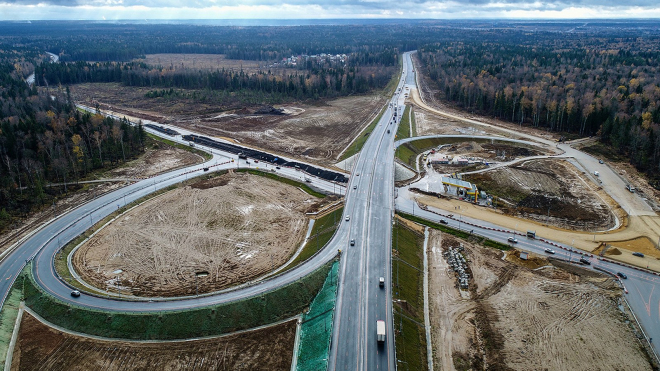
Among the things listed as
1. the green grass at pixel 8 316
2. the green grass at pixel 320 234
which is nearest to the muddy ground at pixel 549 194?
the green grass at pixel 320 234

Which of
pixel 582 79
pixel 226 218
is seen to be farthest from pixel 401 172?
pixel 582 79

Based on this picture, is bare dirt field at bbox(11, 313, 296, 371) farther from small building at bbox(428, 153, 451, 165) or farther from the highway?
small building at bbox(428, 153, 451, 165)

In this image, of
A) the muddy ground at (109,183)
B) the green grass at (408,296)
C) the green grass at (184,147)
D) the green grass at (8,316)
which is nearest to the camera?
the green grass at (408,296)

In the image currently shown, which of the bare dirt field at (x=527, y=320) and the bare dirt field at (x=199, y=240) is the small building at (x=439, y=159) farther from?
the bare dirt field at (x=527, y=320)

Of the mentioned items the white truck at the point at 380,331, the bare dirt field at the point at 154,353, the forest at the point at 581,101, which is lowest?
the bare dirt field at the point at 154,353

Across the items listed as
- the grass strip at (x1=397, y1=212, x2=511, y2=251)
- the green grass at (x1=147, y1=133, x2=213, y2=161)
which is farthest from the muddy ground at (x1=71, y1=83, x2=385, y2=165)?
the grass strip at (x1=397, y1=212, x2=511, y2=251)
